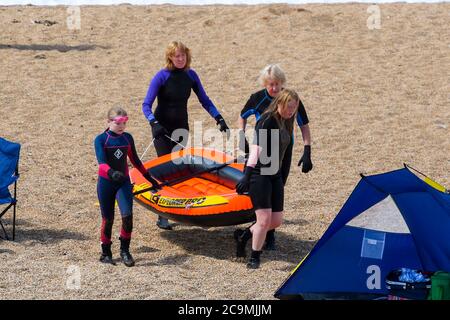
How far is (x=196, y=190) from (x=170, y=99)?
0.91m

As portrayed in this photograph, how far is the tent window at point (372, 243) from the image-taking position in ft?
24.2

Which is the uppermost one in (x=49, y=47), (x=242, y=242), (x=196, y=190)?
(x=49, y=47)

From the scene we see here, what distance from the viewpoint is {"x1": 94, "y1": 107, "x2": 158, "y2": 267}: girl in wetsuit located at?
781 centimetres

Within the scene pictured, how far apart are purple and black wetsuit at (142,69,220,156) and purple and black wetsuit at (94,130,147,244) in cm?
85

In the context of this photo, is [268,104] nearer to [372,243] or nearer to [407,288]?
[372,243]

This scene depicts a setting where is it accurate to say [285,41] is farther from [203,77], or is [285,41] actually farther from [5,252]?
[5,252]

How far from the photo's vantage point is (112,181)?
25.8 ft

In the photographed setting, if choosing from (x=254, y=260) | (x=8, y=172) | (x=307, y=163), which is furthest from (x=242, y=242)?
(x=8, y=172)

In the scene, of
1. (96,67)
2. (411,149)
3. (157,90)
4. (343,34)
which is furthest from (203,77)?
(157,90)

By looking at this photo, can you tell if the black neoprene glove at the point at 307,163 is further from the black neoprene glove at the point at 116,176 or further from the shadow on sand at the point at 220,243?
the black neoprene glove at the point at 116,176

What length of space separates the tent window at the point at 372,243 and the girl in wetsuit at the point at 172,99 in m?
2.11

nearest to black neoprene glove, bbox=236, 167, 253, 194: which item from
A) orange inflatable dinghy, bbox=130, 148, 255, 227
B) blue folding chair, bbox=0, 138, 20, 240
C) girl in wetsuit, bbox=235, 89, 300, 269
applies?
girl in wetsuit, bbox=235, 89, 300, 269

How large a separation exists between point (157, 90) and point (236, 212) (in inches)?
59.1
